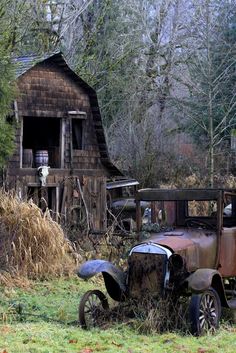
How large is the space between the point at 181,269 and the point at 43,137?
13247 mm

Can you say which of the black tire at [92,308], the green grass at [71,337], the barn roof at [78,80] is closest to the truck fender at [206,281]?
the green grass at [71,337]

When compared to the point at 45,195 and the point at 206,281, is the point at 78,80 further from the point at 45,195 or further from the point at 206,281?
the point at 206,281

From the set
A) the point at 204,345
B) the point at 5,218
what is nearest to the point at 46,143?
the point at 5,218

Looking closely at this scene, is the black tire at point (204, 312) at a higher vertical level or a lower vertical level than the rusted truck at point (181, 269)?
lower

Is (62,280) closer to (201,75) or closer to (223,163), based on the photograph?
(201,75)

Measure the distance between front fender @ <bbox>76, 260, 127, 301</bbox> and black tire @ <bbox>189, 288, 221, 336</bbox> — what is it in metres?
1.24

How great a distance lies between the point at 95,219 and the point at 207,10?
23.6 ft

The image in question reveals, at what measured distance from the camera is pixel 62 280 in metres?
13.9

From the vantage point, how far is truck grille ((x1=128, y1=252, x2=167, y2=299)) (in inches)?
372

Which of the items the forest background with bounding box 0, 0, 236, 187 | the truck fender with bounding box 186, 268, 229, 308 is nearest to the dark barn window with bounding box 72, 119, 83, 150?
the forest background with bounding box 0, 0, 236, 187

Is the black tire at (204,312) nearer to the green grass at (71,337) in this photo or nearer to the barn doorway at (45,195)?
the green grass at (71,337)

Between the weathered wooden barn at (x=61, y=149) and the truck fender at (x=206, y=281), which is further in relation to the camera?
the weathered wooden barn at (x=61, y=149)

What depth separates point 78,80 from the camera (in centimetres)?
2009

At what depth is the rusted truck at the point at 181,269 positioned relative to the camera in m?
9.17
